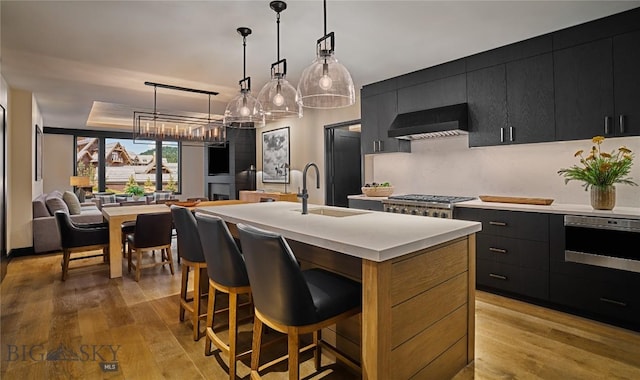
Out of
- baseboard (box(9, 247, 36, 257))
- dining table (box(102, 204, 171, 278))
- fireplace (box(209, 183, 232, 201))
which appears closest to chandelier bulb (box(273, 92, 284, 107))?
dining table (box(102, 204, 171, 278))

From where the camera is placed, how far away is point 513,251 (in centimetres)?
305

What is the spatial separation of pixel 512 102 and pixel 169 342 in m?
3.67

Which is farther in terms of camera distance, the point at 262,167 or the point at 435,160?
the point at 262,167

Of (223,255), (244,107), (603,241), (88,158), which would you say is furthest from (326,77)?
(88,158)

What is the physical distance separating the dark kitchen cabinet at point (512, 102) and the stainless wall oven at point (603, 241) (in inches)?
34.4

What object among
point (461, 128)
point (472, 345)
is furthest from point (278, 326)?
point (461, 128)

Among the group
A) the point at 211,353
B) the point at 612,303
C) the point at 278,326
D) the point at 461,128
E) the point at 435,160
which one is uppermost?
the point at 461,128

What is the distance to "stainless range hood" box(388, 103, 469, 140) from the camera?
142 inches

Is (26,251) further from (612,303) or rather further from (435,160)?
(612,303)

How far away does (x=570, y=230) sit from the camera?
8.93 ft

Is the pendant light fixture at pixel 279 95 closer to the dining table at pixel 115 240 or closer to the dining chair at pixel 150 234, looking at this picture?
the dining chair at pixel 150 234

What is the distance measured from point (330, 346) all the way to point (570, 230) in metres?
2.18

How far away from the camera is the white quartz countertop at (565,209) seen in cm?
252

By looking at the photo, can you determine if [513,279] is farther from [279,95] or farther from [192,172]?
[192,172]
